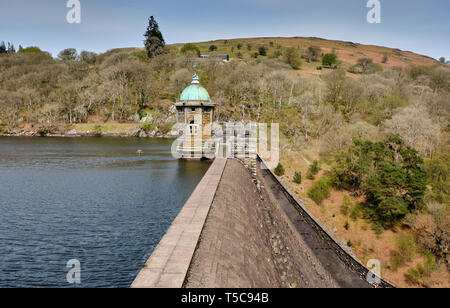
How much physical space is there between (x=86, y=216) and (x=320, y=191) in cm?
2288

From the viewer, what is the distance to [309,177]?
3569 cm

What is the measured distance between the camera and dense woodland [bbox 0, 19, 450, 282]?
26.0 m

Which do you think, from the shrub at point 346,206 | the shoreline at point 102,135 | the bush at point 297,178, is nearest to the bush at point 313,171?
the bush at point 297,178

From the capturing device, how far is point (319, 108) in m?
52.8

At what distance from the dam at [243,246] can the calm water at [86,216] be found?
3993 mm

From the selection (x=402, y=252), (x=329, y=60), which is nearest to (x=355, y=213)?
(x=402, y=252)

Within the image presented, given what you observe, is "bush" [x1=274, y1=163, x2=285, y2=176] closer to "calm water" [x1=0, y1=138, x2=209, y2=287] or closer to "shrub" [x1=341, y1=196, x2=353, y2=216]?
"shrub" [x1=341, y1=196, x2=353, y2=216]

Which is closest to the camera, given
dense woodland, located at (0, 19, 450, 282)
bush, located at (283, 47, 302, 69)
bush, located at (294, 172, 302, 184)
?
dense woodland, located at (0, 19, 450, 282)

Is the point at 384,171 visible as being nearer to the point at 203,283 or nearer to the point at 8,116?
the point at 203,283

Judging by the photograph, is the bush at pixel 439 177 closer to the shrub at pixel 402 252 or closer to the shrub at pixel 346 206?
the shrub at pixel 402 252

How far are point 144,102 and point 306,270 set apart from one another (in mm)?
81604

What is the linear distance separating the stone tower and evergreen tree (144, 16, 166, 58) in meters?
88.5

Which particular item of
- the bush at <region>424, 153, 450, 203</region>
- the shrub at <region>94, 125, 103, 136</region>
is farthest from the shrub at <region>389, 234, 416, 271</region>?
the shrub at <region>94, 125, 103, 136</region>
